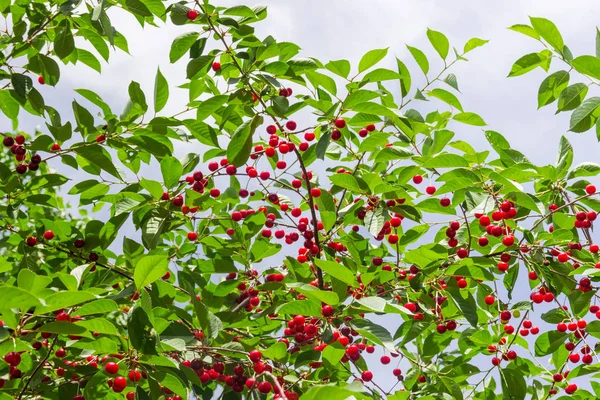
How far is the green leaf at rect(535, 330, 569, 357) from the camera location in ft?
13.9

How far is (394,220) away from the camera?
3975 millimetres

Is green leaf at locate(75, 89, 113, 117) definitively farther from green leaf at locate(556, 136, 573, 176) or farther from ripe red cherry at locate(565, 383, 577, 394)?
ripe red cherry at locate(565, 383, 577, 394)

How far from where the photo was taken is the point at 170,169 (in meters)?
3.75

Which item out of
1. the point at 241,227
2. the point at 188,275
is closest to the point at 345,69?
the point at 241,227

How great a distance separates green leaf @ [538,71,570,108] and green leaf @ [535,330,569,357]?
165 cm

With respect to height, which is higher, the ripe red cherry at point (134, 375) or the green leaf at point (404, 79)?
the green leaf at point (404, 79)

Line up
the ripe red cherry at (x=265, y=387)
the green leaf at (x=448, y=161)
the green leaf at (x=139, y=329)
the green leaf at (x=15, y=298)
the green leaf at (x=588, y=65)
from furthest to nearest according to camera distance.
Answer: the green leaf at (x=448, y=161) → the green leaf at (x=588, y=65) → the ripe red cherry at (x=265, y=387) → the green leaf at (x=139, y=329) → the green leaf at (x=15, y=298)

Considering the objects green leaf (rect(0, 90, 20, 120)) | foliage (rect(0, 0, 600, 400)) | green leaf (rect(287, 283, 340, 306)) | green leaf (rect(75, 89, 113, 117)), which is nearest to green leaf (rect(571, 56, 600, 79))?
foliage (rect(0, 0, 600, 400))

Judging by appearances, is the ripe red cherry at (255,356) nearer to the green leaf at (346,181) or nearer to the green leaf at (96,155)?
the green leaf at (346,181)

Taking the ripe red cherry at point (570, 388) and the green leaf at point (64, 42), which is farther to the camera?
the ripe red cherry at point (570, 388)

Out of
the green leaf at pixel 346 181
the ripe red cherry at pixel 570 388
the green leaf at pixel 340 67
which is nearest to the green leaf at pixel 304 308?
the green leaf at pixel 346 181

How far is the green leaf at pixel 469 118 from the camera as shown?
4.02 metres

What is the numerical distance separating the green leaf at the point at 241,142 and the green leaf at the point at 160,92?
0.62 m

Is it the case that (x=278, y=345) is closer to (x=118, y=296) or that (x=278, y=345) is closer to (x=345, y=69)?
(x=118, y=296)
